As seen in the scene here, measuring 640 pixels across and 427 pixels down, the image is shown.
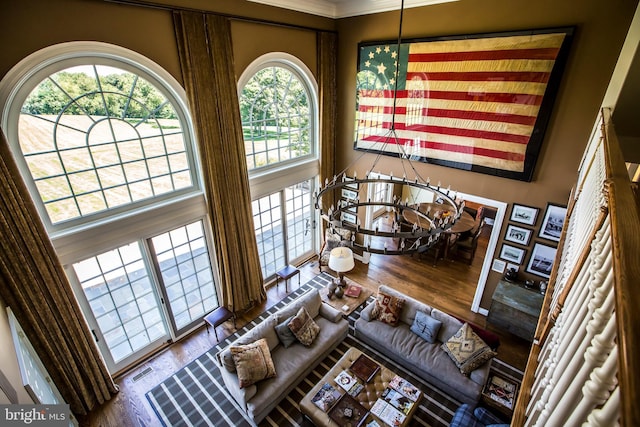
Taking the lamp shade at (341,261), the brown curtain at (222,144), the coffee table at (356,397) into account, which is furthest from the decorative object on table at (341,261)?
the brown curtain at (222,144)

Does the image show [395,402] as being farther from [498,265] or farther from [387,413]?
[498,265]

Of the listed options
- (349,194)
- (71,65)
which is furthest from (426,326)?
(71,65)

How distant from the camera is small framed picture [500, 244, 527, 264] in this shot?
16.6 feet

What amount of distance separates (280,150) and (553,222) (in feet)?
15.6

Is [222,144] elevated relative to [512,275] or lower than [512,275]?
elevated

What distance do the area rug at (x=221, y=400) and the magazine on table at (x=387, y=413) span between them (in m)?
0.50

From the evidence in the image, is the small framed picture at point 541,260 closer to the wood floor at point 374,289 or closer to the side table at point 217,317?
the wood floor at point 374,289

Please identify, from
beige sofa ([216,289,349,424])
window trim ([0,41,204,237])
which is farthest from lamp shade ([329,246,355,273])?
window trim ([0,41,204,237])

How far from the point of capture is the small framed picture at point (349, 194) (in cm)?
711

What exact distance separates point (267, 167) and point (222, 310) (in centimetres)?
274

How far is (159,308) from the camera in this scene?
4910mm

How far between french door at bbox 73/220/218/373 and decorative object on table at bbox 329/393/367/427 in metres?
3.01

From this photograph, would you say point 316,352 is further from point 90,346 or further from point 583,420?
point 583,420

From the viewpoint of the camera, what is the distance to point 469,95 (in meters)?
4.79
